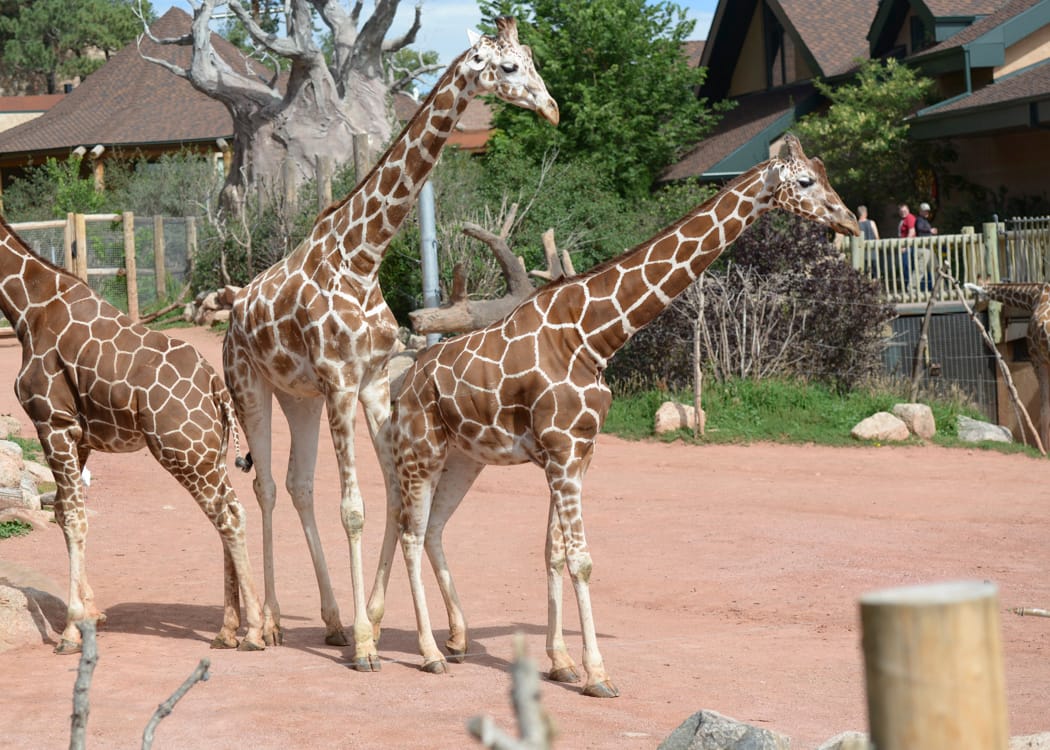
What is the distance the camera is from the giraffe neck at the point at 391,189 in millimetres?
7625

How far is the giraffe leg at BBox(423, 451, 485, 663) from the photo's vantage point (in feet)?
25.7

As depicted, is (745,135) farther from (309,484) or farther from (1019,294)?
(309,484)

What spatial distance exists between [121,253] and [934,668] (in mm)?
26627

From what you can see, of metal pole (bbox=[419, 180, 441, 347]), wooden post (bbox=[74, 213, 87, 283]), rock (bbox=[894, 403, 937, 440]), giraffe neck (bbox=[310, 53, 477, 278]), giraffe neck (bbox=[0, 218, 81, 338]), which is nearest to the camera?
giraffe neck (bbox=[310, 53, 477, 278])

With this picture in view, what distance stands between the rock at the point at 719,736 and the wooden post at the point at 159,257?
23.3 metres

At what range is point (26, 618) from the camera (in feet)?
26.9

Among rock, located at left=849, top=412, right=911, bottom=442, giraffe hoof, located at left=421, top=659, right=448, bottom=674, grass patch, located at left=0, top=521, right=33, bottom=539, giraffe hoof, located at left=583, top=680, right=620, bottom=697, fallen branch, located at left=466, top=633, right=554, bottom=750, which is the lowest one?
giraffe hoof, located at left=583, top=680, right=620, bottom=697

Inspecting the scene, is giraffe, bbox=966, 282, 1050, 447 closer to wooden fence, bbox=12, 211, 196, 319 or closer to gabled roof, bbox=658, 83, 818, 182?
gabled roof, bbox=658, 83, 818, 182

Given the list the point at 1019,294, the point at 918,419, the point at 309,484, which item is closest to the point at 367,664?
the point at 309,484

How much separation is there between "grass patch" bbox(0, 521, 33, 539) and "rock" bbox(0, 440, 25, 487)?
0.38 m

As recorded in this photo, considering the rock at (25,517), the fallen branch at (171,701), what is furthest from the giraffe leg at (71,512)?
the fallen branch at (171,701)

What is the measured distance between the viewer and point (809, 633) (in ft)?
28.7

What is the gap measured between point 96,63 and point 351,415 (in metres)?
60.3

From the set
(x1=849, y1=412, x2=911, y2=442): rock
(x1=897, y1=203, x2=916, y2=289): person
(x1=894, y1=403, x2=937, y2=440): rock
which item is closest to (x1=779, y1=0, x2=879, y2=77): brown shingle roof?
(x1=897, y1=203, x2=916, y2=289): person
